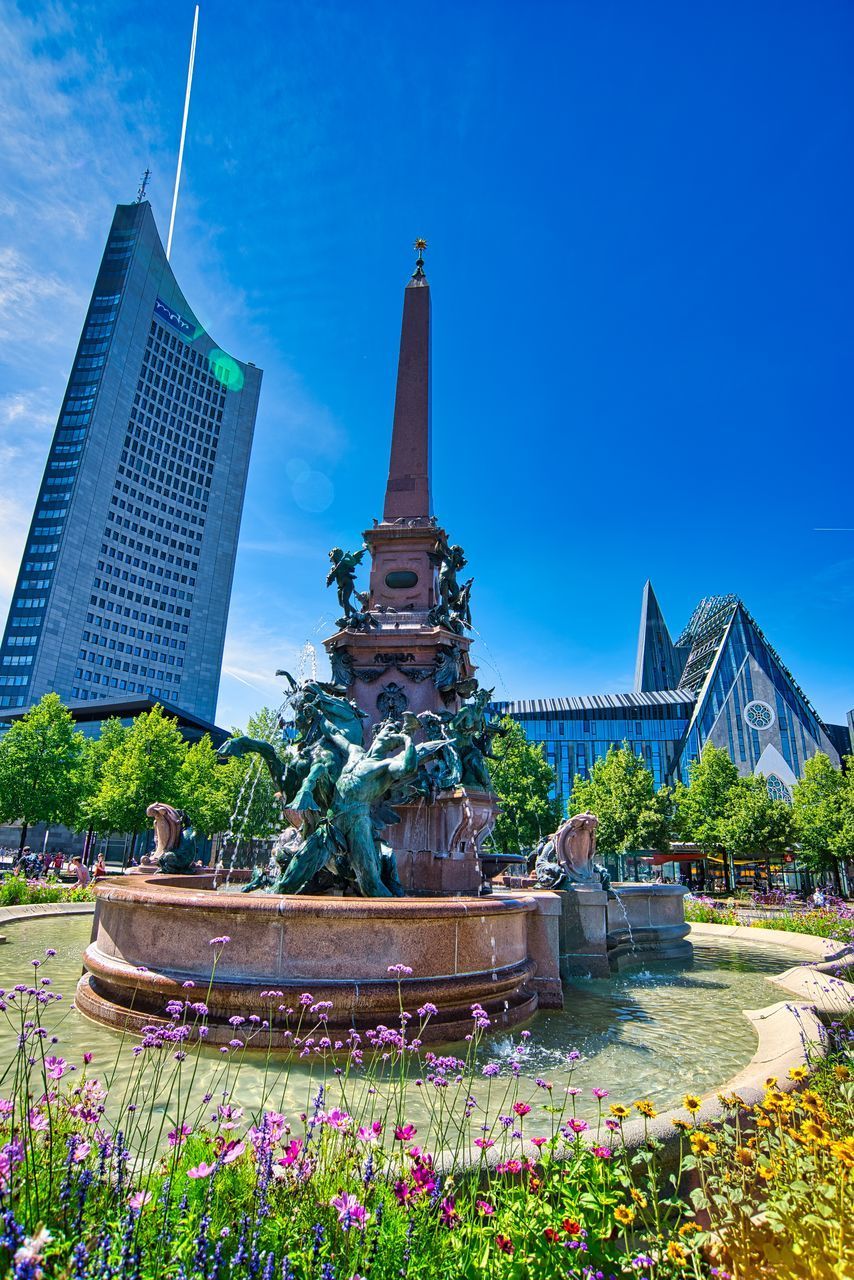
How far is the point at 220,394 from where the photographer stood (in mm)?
140000

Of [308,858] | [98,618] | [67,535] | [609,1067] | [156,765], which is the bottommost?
[609,1067]

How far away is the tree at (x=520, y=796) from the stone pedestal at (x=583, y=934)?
28.1 metres

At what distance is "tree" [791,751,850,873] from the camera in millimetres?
37188

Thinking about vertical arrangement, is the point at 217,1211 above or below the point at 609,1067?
above

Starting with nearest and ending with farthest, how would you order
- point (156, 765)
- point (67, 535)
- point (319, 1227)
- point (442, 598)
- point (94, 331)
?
point (319, 1227) < point (442, 598) < point (156, 765) < point (67, 535) < point (94, 331)

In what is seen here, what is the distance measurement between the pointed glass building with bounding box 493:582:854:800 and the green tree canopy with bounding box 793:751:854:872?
104 feet

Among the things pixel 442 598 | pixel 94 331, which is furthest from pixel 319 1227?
pixel 94 331

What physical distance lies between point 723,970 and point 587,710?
8203 cm

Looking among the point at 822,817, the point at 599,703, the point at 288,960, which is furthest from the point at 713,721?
the point at 288,960

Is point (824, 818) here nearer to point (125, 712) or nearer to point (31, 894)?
point (31, 894)

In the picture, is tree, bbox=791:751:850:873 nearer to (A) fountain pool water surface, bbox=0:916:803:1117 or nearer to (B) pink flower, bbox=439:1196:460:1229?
(A) fountain pool water surface, bbox=0:916:803:1117

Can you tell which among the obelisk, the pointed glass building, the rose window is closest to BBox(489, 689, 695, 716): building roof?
the pointed glass building

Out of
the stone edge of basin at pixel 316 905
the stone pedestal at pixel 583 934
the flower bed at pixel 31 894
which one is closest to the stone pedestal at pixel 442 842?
the stone pedestal at pixel 583 934

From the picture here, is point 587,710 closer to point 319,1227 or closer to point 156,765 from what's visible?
point 156,765
